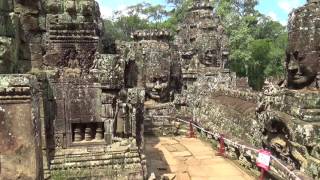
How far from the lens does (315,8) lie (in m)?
6.55

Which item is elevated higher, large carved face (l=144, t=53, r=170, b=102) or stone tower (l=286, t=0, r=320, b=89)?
stone tower (l=286, t=0, r=320, b=89)

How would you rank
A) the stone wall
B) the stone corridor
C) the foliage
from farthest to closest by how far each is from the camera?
the foliage → the stone corridor → the stone wall

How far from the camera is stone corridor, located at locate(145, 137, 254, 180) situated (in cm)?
784

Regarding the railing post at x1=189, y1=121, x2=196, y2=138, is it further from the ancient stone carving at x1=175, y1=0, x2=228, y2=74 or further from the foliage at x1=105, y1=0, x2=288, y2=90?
the foliage at x1=105, y1=0, x2=288, y2=90

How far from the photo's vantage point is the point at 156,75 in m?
14.5

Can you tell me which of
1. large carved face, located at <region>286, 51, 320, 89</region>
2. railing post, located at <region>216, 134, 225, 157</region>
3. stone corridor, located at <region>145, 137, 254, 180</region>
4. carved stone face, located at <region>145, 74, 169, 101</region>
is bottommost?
stone corridor, located at <region>145, 137, 254, 180</region>

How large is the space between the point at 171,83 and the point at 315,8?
9162mm

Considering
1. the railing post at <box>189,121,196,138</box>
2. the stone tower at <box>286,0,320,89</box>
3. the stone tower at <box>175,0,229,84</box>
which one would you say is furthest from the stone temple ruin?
the stone tower at <box>175,0,229,84</box>

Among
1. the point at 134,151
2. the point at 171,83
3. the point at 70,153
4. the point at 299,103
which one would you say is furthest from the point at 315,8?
the point at 171,83

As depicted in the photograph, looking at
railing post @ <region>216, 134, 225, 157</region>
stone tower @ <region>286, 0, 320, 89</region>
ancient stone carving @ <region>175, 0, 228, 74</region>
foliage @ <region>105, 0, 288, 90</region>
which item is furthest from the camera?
foliage @ <region>105, 0, 288, 90</region>

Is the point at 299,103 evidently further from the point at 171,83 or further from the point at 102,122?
the point at 171,83

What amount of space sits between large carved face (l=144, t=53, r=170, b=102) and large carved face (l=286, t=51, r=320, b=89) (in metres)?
7.80

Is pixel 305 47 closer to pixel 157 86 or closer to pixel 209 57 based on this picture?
pixel 157 86

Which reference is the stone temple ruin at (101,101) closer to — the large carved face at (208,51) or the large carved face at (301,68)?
the large carved face at (301,68)
